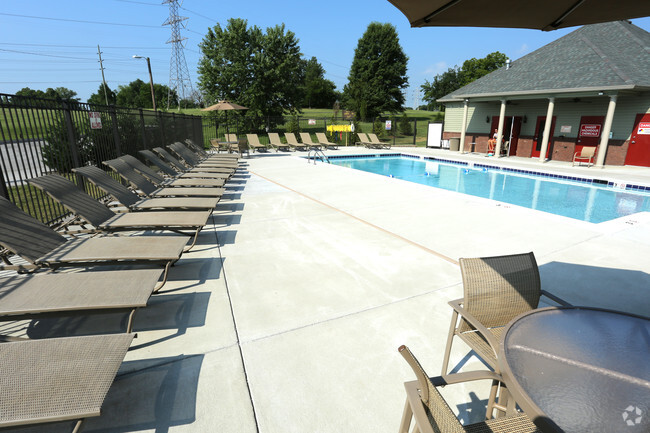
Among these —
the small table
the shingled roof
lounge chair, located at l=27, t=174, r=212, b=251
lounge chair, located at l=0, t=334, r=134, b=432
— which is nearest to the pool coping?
the shingled roof

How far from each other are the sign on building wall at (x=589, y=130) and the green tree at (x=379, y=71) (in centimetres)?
2983

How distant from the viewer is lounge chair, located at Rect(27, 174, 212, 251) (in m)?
4.28

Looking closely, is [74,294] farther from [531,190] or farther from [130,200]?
[531,190]

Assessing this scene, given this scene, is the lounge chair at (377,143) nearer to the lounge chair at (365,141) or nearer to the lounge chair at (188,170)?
the lounge chair at (365,141)

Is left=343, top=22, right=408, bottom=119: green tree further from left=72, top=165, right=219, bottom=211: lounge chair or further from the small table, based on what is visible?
the small table

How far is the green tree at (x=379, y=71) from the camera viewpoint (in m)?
43.8

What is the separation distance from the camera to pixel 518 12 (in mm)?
2996

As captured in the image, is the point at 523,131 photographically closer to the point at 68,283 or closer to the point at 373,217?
the point at 373,217

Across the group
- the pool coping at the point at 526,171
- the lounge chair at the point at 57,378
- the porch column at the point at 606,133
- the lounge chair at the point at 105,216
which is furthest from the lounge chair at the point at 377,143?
the lounge chair at the point at 57,378

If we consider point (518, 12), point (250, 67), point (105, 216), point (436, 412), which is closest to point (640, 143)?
point (518, 12)

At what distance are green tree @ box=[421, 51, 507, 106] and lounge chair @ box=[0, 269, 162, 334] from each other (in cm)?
4974

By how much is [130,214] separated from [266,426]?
4.12 m

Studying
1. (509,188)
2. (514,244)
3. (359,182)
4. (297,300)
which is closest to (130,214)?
(297,300)

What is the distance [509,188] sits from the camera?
39.4 feet
